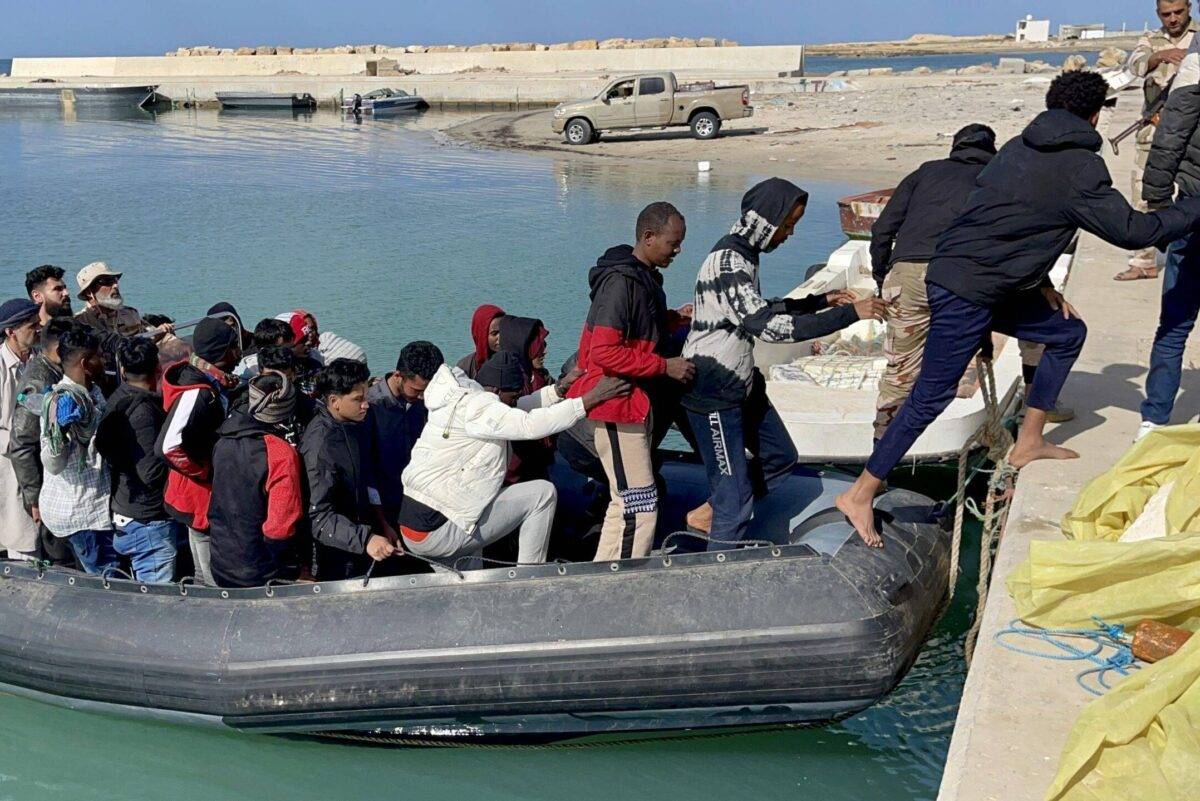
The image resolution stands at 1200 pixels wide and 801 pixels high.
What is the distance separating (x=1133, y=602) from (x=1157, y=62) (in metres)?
3.39

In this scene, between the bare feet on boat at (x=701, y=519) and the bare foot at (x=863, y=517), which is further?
the bare feet on boat at (x=701, y=519)

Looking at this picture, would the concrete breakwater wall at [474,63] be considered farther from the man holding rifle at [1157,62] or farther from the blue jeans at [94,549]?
the blue jeans at [94,549]

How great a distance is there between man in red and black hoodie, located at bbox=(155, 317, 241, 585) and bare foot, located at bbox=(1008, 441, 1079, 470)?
3266 millimetres

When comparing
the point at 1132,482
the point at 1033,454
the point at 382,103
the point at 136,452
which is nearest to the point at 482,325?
the point at 136,452

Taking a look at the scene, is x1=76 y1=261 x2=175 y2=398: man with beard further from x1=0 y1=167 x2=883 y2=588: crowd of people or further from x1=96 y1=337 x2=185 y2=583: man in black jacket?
x1=96 y1=337 x2=185 y2=583: man in black jacket

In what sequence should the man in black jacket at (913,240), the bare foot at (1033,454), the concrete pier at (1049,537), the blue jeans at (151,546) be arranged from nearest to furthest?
1. the concrete pier at (1049,537)
2. the blue jeans at (151,546)
3. the bare foot at (1033,454)
4. the man in black jacket at (913,240)

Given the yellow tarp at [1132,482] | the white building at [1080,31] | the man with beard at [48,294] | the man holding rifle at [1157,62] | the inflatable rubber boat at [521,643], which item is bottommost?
the inflatable rubber boat at [521,643]

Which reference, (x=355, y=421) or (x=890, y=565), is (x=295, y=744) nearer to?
(x=355, y=421)

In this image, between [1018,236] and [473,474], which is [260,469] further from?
[1018,236]

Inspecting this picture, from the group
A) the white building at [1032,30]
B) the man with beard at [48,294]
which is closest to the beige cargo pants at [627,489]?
the man with beard at [48,294]

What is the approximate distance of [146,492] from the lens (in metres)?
4.74

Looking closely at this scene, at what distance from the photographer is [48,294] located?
5852 mm

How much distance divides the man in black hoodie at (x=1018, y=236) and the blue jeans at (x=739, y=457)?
408 mm

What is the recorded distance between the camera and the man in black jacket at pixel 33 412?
15.4 ft
